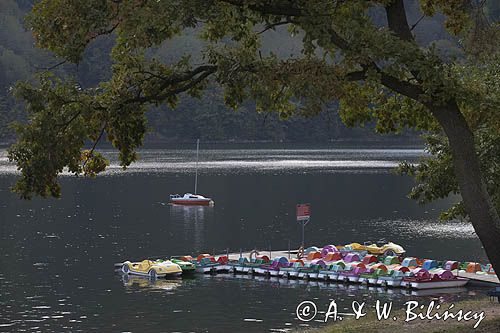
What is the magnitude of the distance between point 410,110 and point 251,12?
548 cm

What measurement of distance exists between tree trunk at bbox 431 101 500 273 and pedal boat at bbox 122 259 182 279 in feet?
135

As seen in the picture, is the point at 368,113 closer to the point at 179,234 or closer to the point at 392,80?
the point at 392,80

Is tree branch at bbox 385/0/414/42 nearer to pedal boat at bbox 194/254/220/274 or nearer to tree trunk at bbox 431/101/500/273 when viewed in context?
tree trunk at bbox 431/101/500/273

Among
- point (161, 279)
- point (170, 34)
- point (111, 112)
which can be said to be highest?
point (170, 34)

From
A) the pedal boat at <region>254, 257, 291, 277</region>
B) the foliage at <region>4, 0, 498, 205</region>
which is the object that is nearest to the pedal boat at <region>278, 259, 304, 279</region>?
the pedal boat at <region>254, 257, 291, 277</region>

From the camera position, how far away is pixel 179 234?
8538cm

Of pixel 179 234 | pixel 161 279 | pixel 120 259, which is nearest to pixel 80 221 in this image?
pixel 179 234

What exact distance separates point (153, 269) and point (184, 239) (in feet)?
70.1

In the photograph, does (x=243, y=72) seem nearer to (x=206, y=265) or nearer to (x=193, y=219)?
(x=206, y=265)

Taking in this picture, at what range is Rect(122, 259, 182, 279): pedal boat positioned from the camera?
60000 mm

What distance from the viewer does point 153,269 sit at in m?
60.2

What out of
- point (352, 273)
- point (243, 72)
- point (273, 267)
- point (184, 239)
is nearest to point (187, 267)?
point (273, 267)

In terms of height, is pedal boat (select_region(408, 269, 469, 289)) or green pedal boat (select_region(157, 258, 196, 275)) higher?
pedal boat (select_region(408, 269, 469, 289))

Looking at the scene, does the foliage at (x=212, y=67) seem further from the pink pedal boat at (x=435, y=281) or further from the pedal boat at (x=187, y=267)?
the pedal boat at (x=187, y=267)
